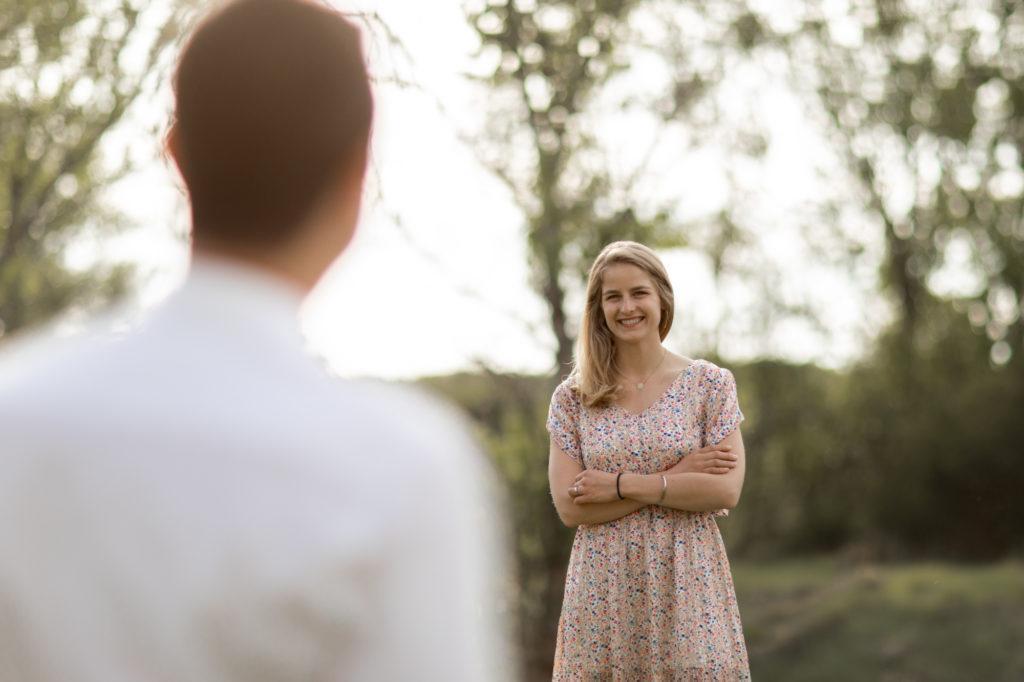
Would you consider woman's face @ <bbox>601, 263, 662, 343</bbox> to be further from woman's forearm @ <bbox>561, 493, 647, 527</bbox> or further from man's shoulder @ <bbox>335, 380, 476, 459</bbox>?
man's shoulder @ <bbox>335, 380, 476, 459</bbox>

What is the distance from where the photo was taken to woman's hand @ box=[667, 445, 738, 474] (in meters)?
3.92

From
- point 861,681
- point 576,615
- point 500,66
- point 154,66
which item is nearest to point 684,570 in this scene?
point 576,615

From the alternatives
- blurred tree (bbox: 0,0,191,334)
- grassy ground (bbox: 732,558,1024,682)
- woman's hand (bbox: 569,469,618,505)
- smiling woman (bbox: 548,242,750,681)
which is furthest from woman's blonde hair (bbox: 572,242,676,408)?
grassy ground (bbox: 732,558,1024,682)

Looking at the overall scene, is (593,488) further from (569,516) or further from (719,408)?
(719,408)

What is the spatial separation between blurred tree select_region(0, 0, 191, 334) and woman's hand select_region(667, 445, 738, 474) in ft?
10.6

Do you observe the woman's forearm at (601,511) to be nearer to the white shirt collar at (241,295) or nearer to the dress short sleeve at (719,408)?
the dress short sleeve at (719,408)

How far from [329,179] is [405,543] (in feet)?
0.89

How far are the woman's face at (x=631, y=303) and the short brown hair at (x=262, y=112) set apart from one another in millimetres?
3254

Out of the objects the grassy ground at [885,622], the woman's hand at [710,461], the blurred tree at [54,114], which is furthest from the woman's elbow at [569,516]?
the grassy ground at [885,622]

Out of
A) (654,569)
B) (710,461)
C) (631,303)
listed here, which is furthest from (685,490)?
(631,303)

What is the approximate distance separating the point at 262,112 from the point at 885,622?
12.7 m

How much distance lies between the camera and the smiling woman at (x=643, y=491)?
3910 millimetres

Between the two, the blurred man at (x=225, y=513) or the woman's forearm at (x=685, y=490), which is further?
the woman's forearm at (x=685, y=490)

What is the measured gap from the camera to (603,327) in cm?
430
